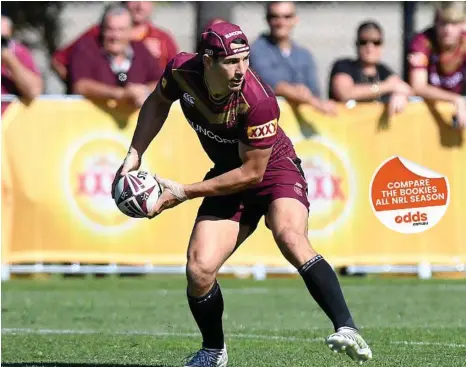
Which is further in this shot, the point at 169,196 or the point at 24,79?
the point at 24,79

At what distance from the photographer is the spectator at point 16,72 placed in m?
11.8

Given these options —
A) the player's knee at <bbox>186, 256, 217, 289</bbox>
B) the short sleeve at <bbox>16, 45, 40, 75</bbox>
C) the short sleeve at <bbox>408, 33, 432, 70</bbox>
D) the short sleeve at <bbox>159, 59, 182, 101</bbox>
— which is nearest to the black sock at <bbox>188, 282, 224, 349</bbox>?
the player's knee at <bbox>186, 256, 217, 289</bbox>

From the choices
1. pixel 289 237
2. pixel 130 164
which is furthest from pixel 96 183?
pixel 289 237

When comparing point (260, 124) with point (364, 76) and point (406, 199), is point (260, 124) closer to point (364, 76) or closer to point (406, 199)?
point (406, 199)

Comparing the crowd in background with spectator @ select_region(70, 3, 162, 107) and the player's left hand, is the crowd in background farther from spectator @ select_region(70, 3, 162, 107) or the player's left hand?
the player's left hand

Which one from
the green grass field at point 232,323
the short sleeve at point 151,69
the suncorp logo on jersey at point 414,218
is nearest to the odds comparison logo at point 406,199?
the suncorp logo on jersey at point 414,218

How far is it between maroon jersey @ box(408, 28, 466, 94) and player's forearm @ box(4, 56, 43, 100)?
3882mm

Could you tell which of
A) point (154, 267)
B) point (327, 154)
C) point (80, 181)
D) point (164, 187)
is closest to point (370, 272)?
point (327, 154)

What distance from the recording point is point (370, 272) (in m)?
12.2

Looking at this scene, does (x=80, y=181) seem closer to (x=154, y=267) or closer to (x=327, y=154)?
(x=154, y=267)

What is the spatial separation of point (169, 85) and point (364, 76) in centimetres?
560

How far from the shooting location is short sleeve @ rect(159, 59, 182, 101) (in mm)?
6793

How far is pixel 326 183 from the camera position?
11945 millimetres

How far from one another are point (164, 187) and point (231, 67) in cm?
78
